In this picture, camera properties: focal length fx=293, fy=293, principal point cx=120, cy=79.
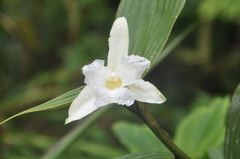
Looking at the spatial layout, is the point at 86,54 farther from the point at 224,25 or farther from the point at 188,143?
the point at 188,143

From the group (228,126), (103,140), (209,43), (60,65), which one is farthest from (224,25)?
(228,126)

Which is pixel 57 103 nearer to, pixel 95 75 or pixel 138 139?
pixel 95 75

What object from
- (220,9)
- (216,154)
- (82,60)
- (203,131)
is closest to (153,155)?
(216,154)

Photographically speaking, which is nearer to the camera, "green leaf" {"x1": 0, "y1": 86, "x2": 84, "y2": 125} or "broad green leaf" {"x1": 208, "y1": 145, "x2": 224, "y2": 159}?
"green leaf" {"x1": 0, "y1": 86, "x2": 84, "y2": 125}

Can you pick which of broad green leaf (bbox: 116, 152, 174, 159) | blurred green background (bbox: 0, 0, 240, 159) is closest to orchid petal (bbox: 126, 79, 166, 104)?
broad green leaf (bbox: 116, 152, 174, 159)

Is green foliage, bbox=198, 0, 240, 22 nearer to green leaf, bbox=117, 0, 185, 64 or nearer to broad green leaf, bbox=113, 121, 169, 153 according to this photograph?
broad green leaf, bbox=113, 121, 169, 153
